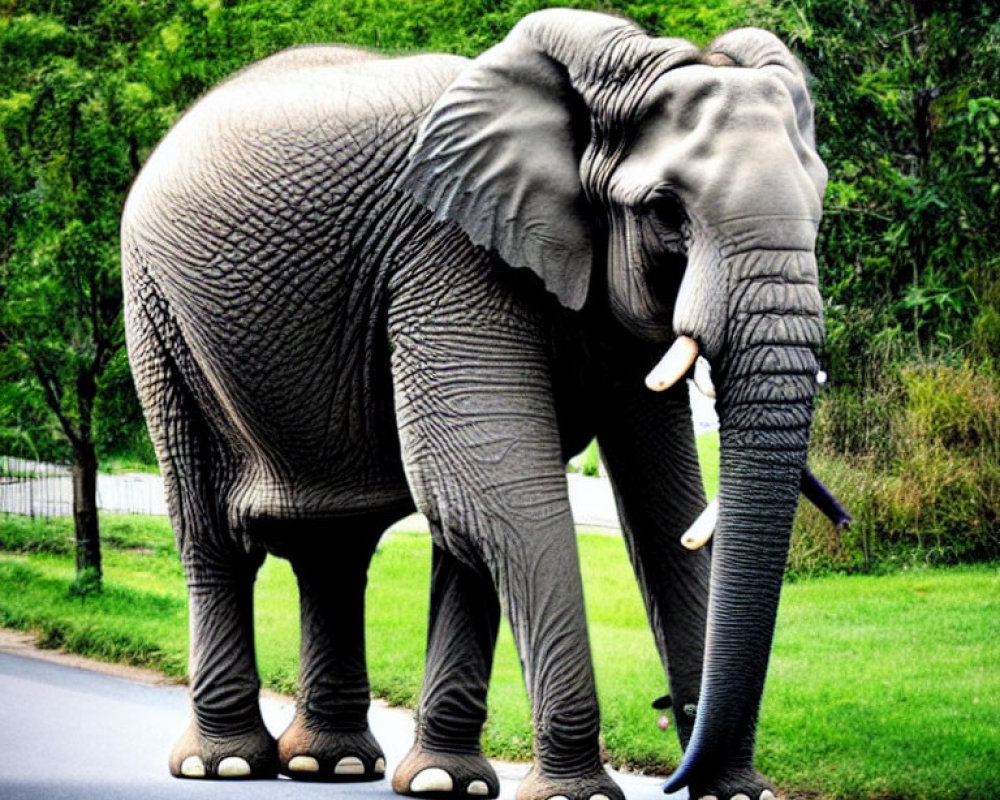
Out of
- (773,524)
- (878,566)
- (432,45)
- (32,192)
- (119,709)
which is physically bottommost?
(878,566)

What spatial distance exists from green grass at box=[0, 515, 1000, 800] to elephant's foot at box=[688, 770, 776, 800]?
186 cm

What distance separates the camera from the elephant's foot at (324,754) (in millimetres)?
8969

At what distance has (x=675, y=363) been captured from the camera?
254 inches

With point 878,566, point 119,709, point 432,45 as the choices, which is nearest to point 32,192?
point 432,45

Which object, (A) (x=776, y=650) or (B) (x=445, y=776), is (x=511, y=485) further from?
(A) (x=776, y=650)

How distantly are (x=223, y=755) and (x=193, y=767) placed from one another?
0.16 metres

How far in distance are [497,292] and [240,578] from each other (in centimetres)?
229

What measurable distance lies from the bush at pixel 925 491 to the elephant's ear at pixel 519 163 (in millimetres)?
8947

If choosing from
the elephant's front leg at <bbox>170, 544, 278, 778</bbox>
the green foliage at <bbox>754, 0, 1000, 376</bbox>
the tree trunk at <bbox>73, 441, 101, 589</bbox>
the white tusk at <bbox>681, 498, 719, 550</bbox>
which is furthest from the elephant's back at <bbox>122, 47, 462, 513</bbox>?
the green foliage at <bbox>754, 0, 1000, 376</bbox>

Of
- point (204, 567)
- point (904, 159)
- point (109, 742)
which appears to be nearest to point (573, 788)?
point (204, 567)

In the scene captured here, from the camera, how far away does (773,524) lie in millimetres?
6355

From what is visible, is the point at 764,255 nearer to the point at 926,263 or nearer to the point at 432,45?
the point at 432,45

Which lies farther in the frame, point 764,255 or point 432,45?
point 432,45

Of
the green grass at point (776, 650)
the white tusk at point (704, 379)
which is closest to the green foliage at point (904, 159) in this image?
the green grass at point (776, 650)
